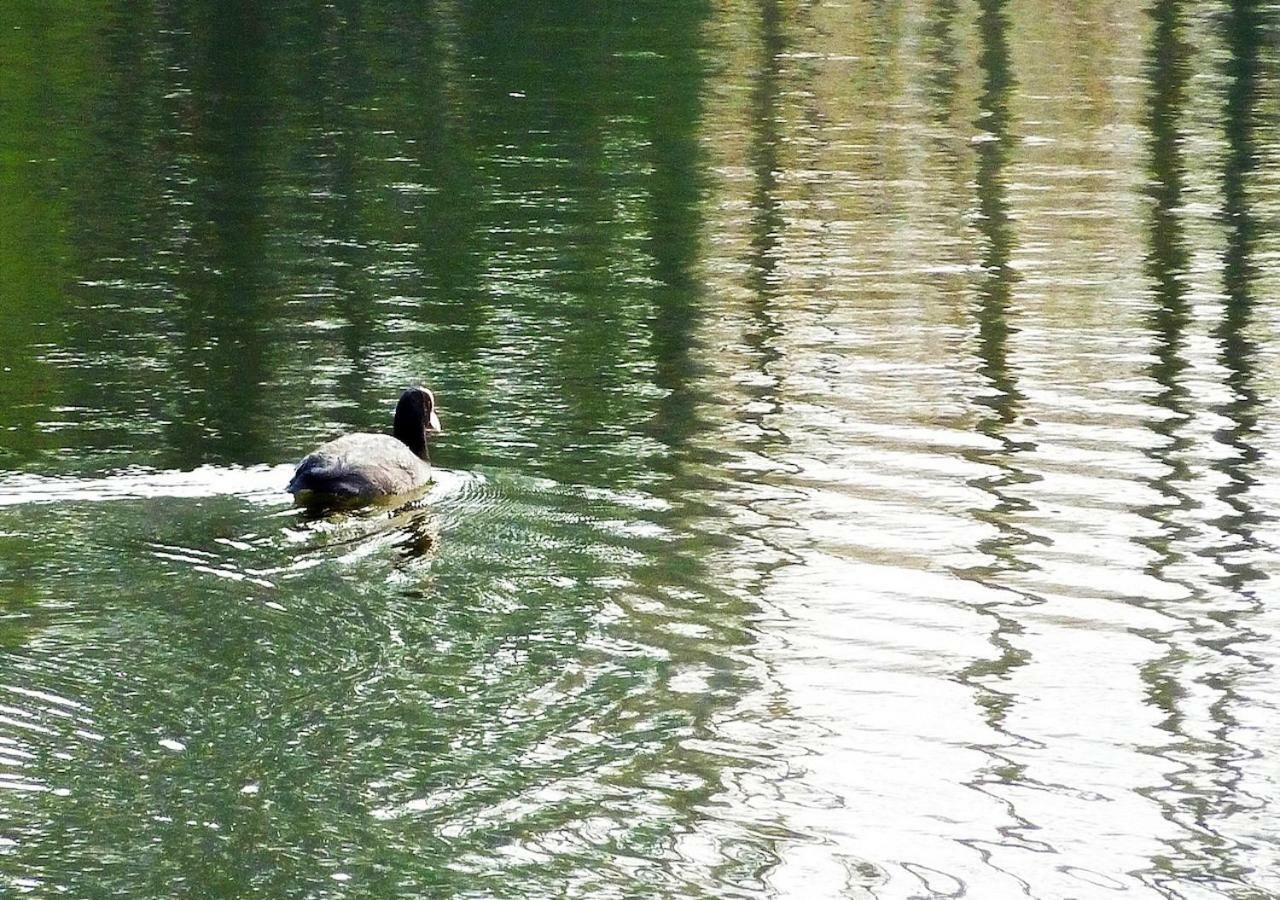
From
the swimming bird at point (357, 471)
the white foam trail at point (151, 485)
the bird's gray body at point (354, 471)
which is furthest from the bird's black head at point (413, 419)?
the white foam trail at point (151, 485)

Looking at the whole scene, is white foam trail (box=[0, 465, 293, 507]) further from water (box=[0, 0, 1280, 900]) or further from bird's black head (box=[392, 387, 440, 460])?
bird's black head (box=[392, 387, 440, 460])

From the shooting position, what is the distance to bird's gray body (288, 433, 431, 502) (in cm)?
1320

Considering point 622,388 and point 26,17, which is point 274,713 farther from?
point 26,17

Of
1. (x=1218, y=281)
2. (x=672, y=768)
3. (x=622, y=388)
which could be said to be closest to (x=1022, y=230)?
(x=1218, y=281)

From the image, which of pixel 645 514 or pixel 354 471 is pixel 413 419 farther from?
pixel 645 514

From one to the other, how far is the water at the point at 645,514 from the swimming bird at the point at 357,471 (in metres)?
0.21

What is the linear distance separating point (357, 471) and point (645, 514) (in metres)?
1.77

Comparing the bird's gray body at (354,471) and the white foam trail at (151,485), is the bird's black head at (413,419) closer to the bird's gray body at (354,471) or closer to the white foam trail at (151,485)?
the bird's gray body at (354,471)


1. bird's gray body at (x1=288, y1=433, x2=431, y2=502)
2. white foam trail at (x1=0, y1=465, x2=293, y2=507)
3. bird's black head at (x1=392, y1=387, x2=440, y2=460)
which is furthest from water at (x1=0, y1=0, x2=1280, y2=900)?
bird's black head at (x1=392, y1=387, x2=440, y2=460)

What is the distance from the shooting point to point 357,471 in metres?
13.3

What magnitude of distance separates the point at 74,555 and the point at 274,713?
2.50 m

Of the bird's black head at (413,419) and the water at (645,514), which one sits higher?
the bird's black head at (413,419)

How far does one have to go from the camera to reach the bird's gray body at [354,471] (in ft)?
43.3

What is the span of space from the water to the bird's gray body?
0.67 feet
